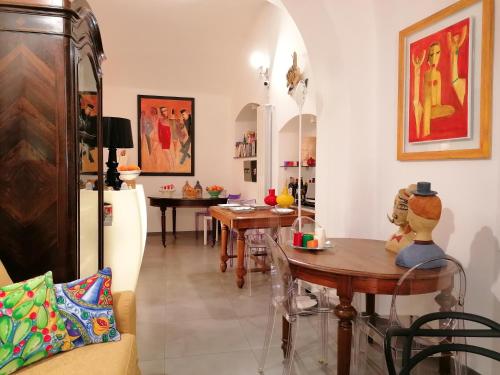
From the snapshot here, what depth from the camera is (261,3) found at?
489 centimetres

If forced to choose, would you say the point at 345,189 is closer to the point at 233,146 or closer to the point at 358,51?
the point at 358,51

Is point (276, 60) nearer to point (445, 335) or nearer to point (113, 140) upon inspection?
point (113, 140)

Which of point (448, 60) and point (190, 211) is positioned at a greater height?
point (448, 60)

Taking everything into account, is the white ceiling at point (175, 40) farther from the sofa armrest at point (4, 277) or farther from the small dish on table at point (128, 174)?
the sofa armrest at point (4, 277)

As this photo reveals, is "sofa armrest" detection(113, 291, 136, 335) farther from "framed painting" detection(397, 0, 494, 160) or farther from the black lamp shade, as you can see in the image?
"framed painting" detection(397, 0, 494, 160)

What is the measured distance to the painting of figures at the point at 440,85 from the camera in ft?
6.75

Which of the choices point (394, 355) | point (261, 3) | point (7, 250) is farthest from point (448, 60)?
point (261, 3)

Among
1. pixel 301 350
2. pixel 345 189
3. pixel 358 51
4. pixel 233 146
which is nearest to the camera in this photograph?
pixel 301 350

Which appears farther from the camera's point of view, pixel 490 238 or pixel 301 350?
pixel 301 350

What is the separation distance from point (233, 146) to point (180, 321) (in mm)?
4420

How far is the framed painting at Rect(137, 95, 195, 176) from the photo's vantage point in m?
6.63

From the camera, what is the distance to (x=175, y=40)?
566 cm

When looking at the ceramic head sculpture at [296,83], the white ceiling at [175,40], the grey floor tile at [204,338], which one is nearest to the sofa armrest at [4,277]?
the grey floor tile at [204,338]

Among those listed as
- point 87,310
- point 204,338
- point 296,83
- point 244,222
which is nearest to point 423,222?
point 87,310
